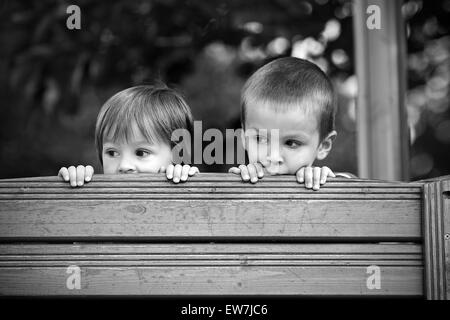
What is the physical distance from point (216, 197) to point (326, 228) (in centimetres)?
25

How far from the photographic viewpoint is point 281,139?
2041 mm

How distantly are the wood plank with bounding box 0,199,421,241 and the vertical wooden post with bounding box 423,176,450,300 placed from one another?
0.04m

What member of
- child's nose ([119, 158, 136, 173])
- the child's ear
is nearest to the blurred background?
the child's ear

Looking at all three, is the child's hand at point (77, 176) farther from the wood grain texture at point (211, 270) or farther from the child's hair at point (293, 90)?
the child's hair at point (293, 90)

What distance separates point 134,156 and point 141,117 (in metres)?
0.13

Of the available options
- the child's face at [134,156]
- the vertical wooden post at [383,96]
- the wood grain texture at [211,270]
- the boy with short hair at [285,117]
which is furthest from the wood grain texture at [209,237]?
the vertical wooden post at [383,96]

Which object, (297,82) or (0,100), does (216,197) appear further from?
(0,100)

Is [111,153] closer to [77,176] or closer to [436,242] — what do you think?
[77,176]

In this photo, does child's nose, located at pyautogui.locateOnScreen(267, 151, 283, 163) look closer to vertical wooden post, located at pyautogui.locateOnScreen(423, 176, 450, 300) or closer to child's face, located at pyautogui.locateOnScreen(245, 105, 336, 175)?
child's face, located at pyautogui.locateOnScreen(245, 105, 336, 175)

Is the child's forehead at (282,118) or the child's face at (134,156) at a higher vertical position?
the child's forehead at (282,118)

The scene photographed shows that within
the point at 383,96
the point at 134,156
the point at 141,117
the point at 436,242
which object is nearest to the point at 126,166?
the point at 134,156

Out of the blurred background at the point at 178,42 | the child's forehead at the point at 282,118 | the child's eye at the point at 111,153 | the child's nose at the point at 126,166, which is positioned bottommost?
the child's nose at the point at 126,166

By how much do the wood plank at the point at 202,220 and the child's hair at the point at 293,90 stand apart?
1.79 feet

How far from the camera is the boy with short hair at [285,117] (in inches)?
80.7
